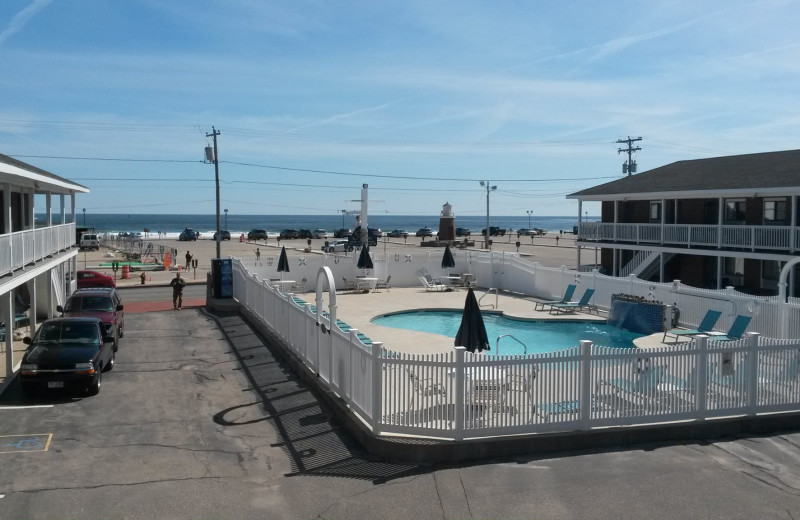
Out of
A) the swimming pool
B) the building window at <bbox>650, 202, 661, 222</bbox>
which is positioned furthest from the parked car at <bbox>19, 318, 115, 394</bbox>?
the building window at <bbox>650, 202, 661, 222</bbox>

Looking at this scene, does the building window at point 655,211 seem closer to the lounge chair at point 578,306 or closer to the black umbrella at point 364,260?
the lounge chair at point 578,306

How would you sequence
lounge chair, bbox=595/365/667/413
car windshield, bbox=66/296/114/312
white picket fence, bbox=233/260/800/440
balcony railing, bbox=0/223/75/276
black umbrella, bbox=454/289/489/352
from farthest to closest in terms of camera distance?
car windshield, bbox=66/296/114/312 < balcony railing, bbox=0/223/75/276 < black umbrella, bbox=454/289/489/352 < lounge chair, bbox=595/365/667/413 < white picket fence, bbox=233/260/800/440

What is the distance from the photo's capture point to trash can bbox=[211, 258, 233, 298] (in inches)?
1078

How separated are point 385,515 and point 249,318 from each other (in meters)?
16.0

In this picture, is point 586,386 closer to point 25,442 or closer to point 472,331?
point 472,331

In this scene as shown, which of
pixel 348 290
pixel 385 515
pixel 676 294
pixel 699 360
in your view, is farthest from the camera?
pixel 348 290

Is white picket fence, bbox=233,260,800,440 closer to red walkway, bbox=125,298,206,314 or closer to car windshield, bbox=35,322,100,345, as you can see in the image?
car windshield, bbox=35,322,100,345

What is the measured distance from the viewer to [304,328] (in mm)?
15461

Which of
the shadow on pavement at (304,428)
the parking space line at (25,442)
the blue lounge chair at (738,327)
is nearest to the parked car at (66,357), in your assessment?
the parking space line at (25,442)

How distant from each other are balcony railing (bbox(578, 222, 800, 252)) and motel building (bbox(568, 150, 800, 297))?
4 cm

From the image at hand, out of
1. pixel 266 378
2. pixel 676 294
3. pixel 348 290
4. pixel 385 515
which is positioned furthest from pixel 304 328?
pixel 348 290

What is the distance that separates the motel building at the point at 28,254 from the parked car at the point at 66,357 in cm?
103

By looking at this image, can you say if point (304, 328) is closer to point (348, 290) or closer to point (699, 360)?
point (699, 360)

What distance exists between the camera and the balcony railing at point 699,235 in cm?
2634
